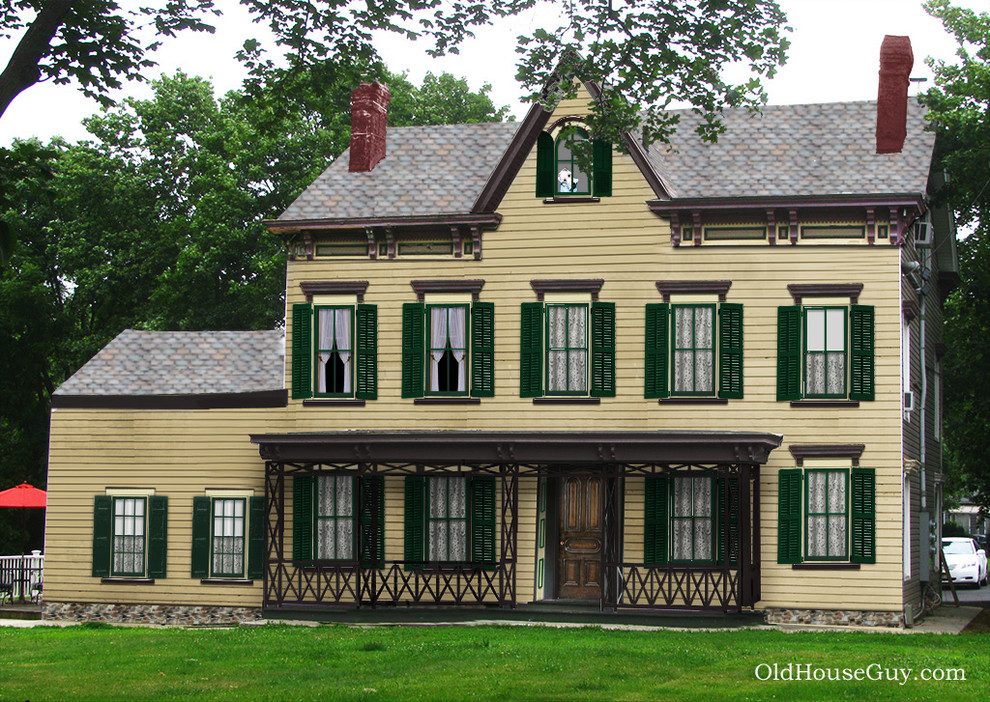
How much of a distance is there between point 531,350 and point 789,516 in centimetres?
539

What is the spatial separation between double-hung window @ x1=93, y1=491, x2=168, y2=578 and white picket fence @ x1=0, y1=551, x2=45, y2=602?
4.00m

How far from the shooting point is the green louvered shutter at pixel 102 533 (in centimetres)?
2598

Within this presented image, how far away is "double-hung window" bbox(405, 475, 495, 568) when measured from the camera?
80.8 ft

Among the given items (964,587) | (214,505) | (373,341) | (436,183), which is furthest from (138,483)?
(964,587)

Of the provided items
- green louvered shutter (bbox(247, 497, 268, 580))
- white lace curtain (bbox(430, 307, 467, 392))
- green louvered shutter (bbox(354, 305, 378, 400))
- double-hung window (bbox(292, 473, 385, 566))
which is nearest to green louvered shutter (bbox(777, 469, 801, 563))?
white lace curtain (bbox(430, 307, 467, 392))

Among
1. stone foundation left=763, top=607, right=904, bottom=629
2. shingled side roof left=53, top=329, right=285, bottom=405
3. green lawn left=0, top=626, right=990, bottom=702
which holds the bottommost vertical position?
stone foundation left=763, top=607, right=904, bottom=629

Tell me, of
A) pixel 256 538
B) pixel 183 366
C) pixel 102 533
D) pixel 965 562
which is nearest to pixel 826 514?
pixel 256 538

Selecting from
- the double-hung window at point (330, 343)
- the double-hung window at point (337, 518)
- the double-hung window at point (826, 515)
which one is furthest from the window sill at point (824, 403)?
the double-hung window at point (330, 343)

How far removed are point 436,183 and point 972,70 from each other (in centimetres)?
1271

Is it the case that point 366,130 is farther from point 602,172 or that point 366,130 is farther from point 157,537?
point 157,537

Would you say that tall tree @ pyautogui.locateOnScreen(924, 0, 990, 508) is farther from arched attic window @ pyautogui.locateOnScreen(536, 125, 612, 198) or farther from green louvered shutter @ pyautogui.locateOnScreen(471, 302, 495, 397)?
green louvered shutter @ pyautogui.locateOnScreen(471, 302, 495, 397)

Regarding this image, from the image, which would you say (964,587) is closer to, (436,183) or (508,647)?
(436,183)

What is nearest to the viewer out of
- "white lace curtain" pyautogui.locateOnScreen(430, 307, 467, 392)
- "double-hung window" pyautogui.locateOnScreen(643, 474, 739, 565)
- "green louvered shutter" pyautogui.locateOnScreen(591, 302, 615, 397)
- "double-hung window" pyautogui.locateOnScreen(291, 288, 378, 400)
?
"double-hung window" pyautogui.locateOnScreen(643, 474, 739, 565)

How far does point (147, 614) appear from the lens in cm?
2580
